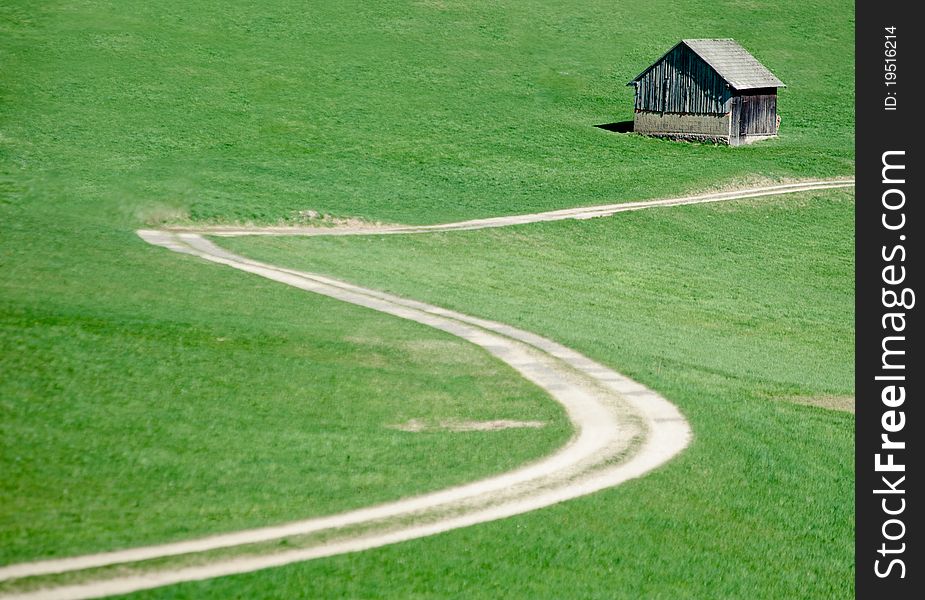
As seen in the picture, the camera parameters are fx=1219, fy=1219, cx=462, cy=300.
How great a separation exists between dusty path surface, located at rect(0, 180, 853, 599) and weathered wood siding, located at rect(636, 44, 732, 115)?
149 feet

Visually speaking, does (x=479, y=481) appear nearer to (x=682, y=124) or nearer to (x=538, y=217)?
(x=538, y=217)

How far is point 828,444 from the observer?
93.9 feet

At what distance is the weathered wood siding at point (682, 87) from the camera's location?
8025 centimetres

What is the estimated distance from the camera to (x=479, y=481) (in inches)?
941

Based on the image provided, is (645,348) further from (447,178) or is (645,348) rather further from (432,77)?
(432,77)

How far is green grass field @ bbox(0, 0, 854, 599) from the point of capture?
21766mm

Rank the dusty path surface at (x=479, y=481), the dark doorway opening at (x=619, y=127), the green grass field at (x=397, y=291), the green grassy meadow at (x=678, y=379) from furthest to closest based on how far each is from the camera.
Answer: the dark doorway opening at (x=619, y=127) < the green grass field at (x=397, y=291) < the green grassy meadow at (x=678, y=379) < the dusty path surface at (x=479, y=481)

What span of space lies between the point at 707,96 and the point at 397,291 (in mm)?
45110

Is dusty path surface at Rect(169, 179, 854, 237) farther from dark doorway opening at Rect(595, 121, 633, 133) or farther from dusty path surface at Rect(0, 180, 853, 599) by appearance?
dark doorway opening at Rect(595, 121, 633, 133)

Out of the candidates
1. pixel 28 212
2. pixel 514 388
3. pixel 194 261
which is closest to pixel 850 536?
pixel 514 388

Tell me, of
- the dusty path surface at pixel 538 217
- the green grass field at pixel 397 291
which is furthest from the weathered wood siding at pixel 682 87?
the dusty path surface at pixel 538 217

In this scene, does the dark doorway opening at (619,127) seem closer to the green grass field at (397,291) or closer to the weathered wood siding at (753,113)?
the green grass field at (397,291)

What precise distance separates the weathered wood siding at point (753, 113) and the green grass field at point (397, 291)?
2.29 meters

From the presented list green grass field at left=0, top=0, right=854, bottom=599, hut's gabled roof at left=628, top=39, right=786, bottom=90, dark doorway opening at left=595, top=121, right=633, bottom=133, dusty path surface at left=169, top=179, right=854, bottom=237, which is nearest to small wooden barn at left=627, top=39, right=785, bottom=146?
hut's gabled roof at left=628, top=39, right=786, bottom=90
